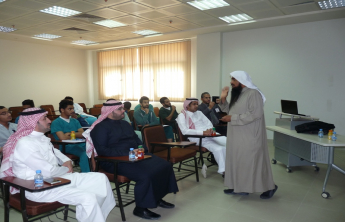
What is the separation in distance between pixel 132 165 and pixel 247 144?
4.47 ft

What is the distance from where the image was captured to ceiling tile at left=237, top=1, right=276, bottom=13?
531 cm

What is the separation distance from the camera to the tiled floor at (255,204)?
2863 mm

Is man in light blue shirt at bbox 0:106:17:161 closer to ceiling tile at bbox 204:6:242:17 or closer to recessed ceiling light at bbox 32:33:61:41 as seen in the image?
ceiling tile at bbox 204:6:242:17

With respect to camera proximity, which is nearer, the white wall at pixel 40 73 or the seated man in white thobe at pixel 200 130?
the seated man in white thobe at pixel 200 130

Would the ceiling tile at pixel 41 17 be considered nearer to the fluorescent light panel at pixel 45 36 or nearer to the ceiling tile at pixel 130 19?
the ceiling tile at pixel 130 19

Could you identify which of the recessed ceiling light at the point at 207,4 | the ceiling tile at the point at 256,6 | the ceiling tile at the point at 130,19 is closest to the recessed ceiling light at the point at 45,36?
the ceiling tile at the point at 130,19

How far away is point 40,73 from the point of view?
9.71 metres

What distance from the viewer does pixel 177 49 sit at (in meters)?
8.91

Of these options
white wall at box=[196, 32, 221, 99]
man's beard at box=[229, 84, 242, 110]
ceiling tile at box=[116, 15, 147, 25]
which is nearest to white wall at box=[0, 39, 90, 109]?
ceiling tile at box=[116, 15, 147, 25]

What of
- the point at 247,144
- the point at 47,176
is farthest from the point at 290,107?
the point at 47,176

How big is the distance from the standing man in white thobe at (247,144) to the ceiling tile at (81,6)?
3.42 m

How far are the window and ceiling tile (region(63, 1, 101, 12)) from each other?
3.83 m

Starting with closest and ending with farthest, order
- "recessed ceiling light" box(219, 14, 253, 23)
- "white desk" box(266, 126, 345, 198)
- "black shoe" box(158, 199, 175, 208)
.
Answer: "black shoe" box(158, 199, 175, 208) → "white desk" box(266, 126, 345, 198) → "recessed ceiling light" box(219, 14, 253, 23)

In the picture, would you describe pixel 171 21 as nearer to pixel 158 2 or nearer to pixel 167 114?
pixel 158 2
